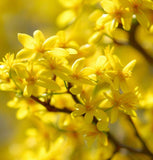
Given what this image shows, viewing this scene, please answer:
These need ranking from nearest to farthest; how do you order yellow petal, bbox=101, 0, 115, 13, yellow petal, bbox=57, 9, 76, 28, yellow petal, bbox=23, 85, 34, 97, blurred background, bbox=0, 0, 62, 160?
yellow petal, bbox=23, 85, 34, 97
yellow petal, bbox=101, 0, 115, 13
yellow petal, bbox=57, 9, 76, 28
blurred background, bbox=0, 0, 62, 160

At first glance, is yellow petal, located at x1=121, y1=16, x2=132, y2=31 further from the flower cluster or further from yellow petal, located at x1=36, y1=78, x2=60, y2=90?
yellow petal, located at x1=36, y1=78, x2=60, y2=90

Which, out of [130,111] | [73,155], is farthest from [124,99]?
[73,155]

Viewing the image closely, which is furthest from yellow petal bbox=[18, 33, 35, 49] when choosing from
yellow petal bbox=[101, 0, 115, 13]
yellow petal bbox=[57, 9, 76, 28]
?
yellow petal bbox=[57, 9, 76, 28]

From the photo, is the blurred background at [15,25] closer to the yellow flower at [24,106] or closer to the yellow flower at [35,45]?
the yellow flower at [24,106]

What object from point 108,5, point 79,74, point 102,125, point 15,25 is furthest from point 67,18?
point 15,25

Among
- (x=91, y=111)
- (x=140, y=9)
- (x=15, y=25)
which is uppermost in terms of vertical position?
(x=140, y=9)

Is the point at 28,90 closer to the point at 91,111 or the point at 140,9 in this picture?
the point at 91,111

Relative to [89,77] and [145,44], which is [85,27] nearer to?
[145,44]

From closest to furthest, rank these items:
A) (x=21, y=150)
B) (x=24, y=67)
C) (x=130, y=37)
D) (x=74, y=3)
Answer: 1. (x=24, y=67)
2. (x=130, y=37)
3. (x=74, y=3)
4. (x=21, y=150)

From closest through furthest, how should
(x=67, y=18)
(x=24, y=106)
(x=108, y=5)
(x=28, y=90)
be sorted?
(x=28, y=90) < (x=108, y=5) < (x=24, y=106) < (x=67, y=18)
